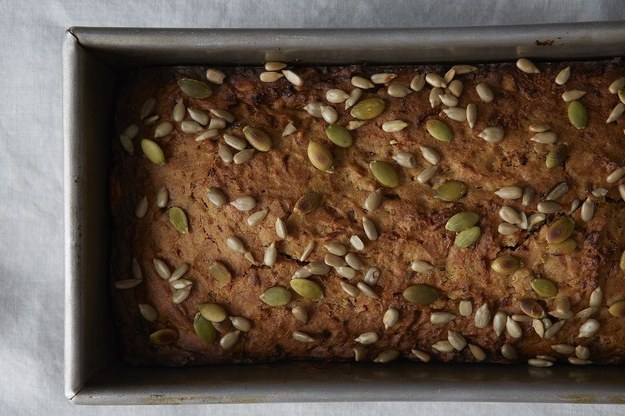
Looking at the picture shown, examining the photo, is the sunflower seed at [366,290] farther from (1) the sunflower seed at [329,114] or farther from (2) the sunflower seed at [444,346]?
(1) the sunflower seed at [329,114]

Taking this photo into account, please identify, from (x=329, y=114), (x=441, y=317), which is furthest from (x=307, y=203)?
(x=441, y=317)

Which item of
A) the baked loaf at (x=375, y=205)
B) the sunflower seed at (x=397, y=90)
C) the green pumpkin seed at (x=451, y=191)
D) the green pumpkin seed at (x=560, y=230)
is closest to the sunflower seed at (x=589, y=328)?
the baked loaf at (x=375, y=205)

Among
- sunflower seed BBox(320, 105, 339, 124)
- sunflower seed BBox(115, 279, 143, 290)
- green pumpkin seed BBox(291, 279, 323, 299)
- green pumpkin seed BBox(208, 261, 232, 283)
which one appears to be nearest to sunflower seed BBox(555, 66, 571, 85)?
sunflower seed BBox(320, 105, 339, 124)

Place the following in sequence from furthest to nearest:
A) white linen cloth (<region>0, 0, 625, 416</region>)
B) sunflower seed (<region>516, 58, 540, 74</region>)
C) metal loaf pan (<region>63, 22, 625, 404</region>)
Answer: white linen cloth (<region>0, 0, 625, 416</region>) < sunflower seed (<region>516, 58, 540, 74</region>) < metal loaf pan (<region>63, 22, 625, 404</region>)

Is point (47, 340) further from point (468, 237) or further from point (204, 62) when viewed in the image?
point (468, 237)

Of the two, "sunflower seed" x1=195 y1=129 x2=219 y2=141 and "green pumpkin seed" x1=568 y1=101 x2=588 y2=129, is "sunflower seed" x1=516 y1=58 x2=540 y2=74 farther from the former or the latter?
"sunflower seed" x1=195 y1=129 x2=219 y2=141

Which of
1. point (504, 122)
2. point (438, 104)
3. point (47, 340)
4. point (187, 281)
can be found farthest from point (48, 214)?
point (504, 122)
